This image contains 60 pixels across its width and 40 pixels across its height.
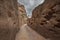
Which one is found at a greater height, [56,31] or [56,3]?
[56,3]

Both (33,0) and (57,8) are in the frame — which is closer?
(57,8)

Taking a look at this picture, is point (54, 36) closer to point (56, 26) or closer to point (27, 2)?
point (56, 26)

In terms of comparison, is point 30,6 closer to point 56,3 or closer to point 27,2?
point 27,2

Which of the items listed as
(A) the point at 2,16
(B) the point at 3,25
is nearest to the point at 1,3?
(A) the point at 2,16

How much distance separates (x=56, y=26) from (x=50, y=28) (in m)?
0.49

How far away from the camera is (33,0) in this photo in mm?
17812

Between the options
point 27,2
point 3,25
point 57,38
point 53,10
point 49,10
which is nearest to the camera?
point 3,25

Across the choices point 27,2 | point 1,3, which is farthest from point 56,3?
point 27,2

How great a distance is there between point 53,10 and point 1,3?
192cm

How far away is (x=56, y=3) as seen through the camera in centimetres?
406

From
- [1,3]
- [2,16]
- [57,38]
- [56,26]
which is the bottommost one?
[57,38]

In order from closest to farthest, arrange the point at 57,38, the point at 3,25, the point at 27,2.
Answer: the point at 3,25 → the point at 57,38 → the point at 27,2

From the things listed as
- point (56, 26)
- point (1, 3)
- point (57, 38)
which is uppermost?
point (1, 3)

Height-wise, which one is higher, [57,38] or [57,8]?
[57,8]
